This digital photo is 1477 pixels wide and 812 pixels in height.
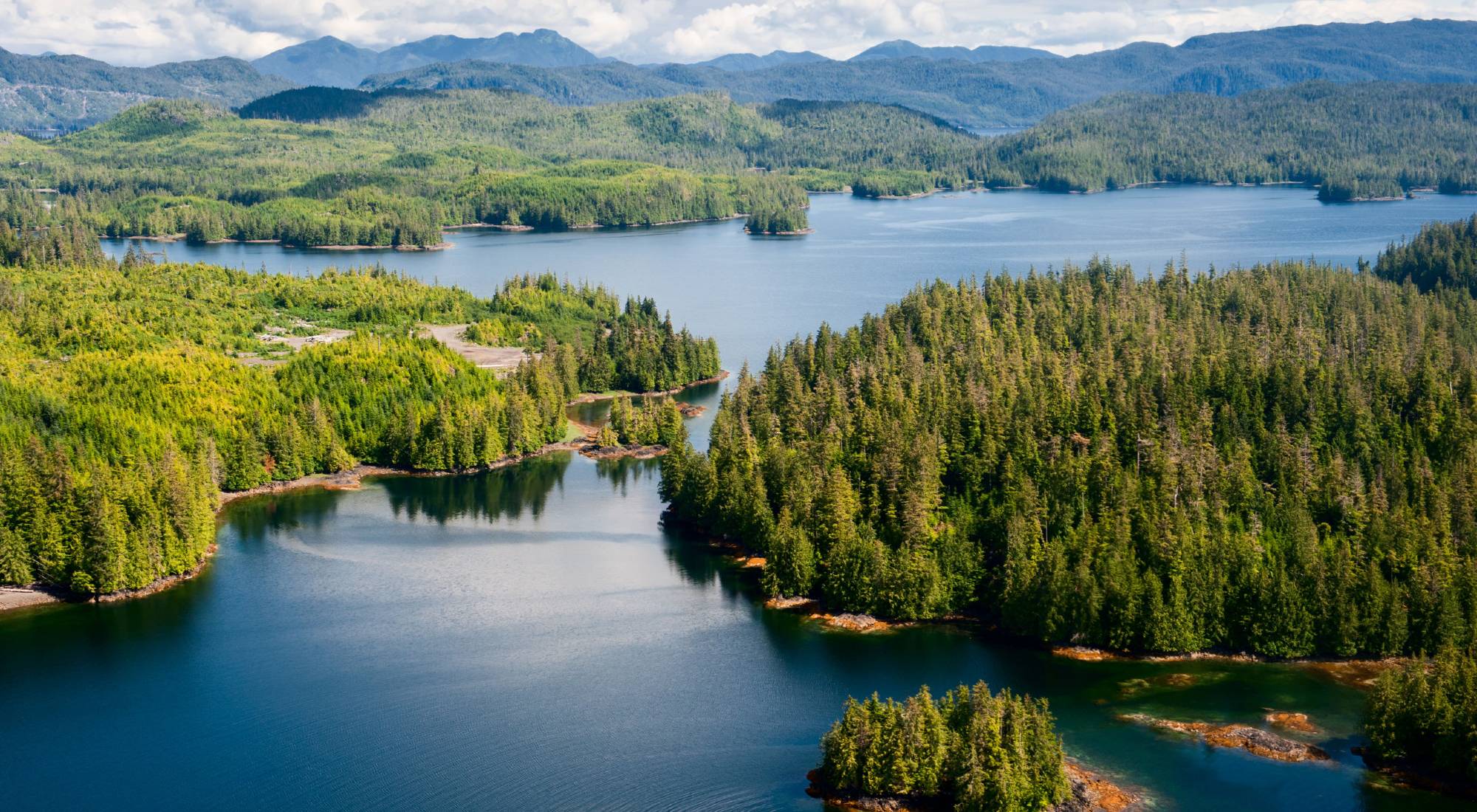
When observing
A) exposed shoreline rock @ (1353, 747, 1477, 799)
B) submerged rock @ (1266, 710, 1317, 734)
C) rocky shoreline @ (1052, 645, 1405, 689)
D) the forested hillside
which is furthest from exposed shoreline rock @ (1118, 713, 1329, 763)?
the forested hillside

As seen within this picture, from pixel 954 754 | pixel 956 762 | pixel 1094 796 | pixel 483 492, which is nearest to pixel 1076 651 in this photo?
pixel 1094 796

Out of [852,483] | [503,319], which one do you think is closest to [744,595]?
[852,483]

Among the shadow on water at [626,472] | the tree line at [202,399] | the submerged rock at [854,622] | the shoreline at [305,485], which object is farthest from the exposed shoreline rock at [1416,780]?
the tree line at [202,399]

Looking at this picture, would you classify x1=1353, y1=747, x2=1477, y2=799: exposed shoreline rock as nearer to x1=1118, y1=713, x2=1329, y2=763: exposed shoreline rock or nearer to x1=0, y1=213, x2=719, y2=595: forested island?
x1=1118, y1=713, x2=1329, y2=763: exposed shoreline rock

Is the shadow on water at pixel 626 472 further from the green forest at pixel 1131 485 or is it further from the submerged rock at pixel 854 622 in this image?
the submerged rock at pixel 854 622

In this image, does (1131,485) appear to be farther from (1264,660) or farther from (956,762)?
(956,762)

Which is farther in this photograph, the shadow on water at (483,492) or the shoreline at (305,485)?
the shadow on water at (483,492)
